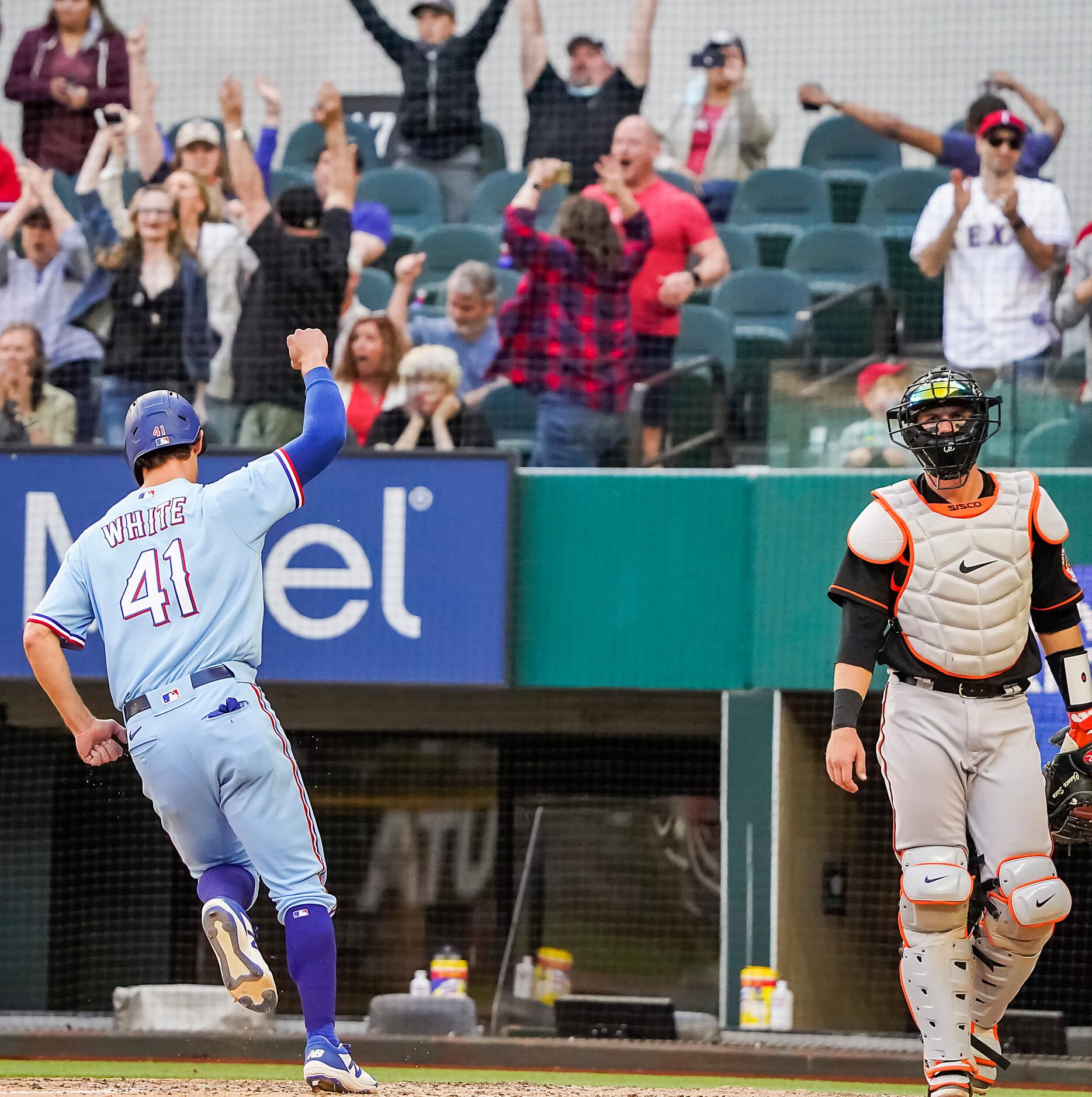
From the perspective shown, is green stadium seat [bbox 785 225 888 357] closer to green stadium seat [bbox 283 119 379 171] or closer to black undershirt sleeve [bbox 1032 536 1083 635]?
green stadium seat [bbox 283 119 379 171]

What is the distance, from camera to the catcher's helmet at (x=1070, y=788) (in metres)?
4.74

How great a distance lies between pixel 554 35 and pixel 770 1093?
6.40 meters

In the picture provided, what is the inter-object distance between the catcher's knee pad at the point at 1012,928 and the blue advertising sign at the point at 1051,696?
130 inches

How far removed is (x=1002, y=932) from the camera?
4496mm

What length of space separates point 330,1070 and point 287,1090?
878 mm

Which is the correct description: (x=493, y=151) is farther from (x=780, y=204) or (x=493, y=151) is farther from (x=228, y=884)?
(x=228, y=884)

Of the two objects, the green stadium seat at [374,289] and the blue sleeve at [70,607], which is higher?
the green stadium seat at [374,289]

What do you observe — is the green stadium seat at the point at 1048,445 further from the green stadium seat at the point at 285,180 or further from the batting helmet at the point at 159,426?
the batting helmet at the point at 159,426

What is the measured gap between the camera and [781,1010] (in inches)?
314

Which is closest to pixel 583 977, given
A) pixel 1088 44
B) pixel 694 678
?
pixel 694 678

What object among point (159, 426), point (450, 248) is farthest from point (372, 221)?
point (159, 426)

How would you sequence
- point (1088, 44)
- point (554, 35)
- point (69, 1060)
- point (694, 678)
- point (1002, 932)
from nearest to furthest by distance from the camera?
point (1002, 932)
point (69, 1060)
point (694, 678)
point (1088, 44)
point (554, 35)

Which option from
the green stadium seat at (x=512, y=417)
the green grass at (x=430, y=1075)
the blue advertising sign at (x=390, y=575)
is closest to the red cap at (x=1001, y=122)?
the green stadium seat at (x=512, y=417)

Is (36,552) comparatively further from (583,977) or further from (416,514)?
(583,977)
